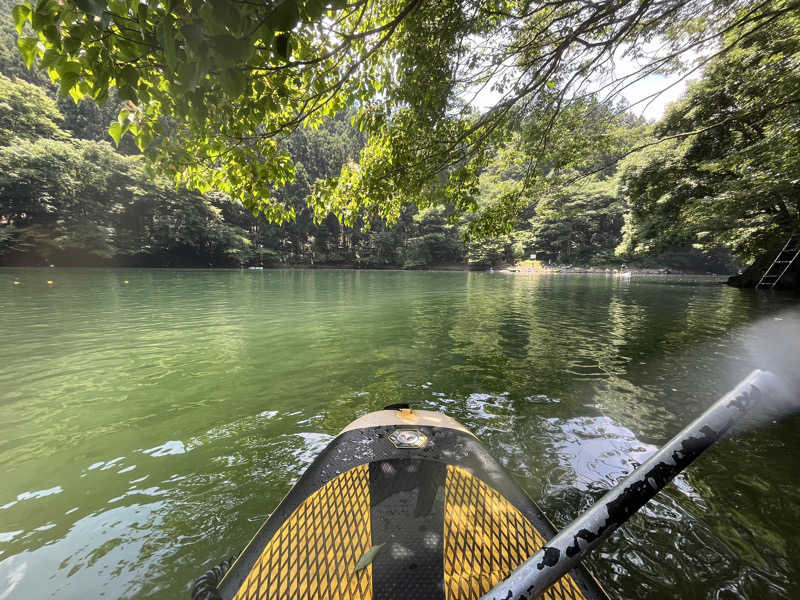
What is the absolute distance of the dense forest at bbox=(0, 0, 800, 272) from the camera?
21.2 ft

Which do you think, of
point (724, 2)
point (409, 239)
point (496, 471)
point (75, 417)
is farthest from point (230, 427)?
point (409, 239)

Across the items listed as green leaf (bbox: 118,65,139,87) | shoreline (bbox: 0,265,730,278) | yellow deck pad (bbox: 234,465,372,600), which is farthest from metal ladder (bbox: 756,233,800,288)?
green leaf (bbox: 118,65,139,87)

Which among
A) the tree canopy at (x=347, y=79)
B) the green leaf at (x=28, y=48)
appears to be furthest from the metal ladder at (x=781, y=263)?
the green leaf at (x=28, y=48)

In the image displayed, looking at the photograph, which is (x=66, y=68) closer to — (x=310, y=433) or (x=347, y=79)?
(x=347, y=79)

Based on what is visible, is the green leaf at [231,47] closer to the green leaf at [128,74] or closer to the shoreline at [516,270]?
the green leaf at [128,74]

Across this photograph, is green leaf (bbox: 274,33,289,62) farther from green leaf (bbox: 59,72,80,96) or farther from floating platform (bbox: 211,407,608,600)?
floating platform (bbox: 211,407,608,600)

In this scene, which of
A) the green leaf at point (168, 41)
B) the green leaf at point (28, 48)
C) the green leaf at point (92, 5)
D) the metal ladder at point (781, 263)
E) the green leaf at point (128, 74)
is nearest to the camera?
the green leaf at point (92, 5)

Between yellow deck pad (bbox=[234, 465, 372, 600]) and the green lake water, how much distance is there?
87 cm

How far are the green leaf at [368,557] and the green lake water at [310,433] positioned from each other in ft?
4.19

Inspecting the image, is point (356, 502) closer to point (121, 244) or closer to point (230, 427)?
point (230, 427)

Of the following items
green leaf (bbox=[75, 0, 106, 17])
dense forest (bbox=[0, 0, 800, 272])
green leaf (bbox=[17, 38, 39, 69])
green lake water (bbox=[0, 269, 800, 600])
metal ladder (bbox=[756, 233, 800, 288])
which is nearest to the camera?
green leaf (bbox=[75, 0, 106, 17])

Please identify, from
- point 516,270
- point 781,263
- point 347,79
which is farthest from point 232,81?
point 516,270

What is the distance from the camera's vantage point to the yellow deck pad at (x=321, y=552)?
55.1 inches

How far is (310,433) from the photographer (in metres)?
3.66
